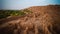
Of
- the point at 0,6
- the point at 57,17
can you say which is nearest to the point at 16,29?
the point at 0,6

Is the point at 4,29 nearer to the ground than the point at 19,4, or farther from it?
nearer to the ground

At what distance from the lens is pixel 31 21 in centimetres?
249

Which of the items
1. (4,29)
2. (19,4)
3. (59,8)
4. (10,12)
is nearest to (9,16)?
(10,12)

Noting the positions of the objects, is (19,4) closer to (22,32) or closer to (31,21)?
→ (31,21)

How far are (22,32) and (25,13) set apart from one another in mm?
811

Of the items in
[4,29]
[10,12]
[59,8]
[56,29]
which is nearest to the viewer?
[4,29]

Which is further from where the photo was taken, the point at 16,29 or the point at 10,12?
the point at 10,12

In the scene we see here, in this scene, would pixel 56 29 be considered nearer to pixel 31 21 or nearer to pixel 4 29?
pixel 31 21

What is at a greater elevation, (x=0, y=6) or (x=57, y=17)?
(x=0, y=6)

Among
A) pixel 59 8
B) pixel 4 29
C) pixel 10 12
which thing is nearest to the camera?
pixel 4 29

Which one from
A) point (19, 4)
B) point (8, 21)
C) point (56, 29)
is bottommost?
point (56, 29)

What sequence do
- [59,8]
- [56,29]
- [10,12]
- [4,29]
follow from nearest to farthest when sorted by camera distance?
[4,29]
[56,29]
[10,12]
[59,8]

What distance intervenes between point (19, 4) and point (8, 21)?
54 centimetres

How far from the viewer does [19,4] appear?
2750 mm
